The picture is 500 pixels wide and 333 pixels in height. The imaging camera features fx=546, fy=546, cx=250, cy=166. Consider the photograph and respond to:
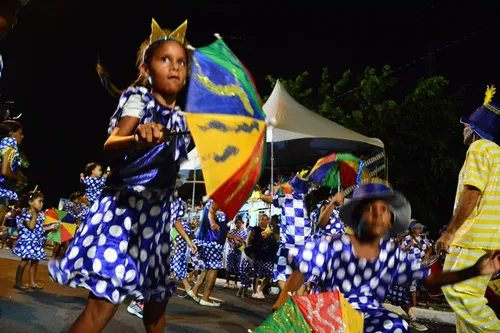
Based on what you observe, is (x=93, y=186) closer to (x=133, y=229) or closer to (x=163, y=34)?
(x=163, y=34)

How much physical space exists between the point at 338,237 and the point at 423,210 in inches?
591

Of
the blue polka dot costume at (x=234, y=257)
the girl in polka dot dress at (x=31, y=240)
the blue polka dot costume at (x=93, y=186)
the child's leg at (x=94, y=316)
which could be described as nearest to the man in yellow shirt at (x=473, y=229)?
the child's leg at (x=94, y=316)

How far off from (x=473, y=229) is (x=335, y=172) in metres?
5.98

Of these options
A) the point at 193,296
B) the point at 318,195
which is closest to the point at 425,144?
the point at 318,195

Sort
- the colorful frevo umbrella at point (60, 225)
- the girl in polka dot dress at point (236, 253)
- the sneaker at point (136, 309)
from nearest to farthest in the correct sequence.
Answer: the sneaker at point (136, 309) < the colorful frevo umbrella at point (60, 225) < the girl in polka dot dress at point (236, 253)

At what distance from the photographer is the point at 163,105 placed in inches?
123

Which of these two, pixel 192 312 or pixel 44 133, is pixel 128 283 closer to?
pixel 192 312

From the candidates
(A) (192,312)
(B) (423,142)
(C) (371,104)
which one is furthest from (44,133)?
(A) (192,312)

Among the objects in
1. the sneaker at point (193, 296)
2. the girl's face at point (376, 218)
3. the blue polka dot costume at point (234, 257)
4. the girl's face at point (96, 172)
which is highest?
the girl's face at point (376, 218)

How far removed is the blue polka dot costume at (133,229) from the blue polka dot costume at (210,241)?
6982mm

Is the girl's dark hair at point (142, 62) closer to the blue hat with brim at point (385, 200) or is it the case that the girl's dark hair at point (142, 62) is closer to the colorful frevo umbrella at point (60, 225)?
the blue hat with brim at point (385, 200)

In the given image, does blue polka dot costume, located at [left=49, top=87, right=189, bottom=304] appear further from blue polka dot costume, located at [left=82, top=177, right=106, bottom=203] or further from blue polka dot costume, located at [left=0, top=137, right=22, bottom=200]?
blue polka dot costume, located at [left=82, top=177, right=106, bottom=203]

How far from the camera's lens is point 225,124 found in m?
2.60

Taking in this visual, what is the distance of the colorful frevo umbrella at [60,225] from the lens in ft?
37.8
